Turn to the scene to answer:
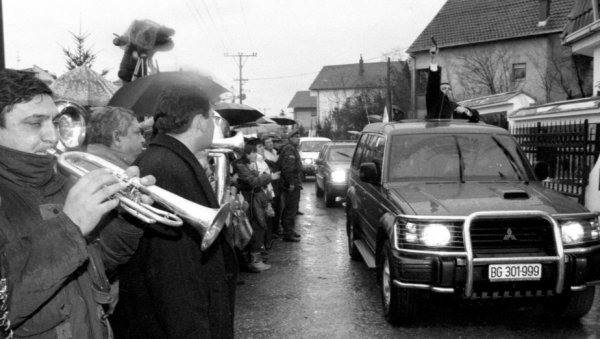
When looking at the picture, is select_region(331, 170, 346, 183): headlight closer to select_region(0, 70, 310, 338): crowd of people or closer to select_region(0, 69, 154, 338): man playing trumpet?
select_region(0, 70, 310, 338): crowd of people

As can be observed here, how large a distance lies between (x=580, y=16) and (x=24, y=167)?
16298 mm

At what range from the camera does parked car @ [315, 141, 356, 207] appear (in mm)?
14805

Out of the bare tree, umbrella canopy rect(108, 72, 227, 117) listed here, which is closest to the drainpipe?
the bare tree

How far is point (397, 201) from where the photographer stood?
5.21m

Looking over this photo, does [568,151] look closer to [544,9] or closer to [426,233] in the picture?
[426,233]

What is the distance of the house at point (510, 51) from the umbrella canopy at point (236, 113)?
22907mm

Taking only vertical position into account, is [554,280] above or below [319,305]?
above

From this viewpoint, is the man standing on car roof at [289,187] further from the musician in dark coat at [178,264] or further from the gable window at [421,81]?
the gable window at [421,81]

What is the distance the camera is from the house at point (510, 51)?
29.5 m

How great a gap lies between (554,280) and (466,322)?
1.07 metres

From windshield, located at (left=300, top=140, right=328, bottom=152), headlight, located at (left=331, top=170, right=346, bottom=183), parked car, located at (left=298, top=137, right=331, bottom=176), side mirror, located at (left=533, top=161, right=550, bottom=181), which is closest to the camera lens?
side mirror, located at (left=533, top=161, right=550, bottom=181)

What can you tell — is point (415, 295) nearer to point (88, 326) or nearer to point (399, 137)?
point (399, 137)

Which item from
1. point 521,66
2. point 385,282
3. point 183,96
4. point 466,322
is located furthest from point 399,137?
point 521,66

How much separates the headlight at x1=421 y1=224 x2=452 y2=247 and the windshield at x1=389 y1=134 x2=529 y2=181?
116 centimetres
